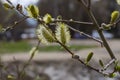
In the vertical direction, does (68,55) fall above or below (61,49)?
below

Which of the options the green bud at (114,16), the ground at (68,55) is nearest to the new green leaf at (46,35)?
the green bud at (114,16)

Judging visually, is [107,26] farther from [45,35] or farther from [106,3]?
[106,3]

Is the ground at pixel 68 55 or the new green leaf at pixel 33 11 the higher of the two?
the new green leaf at pixel 33 11

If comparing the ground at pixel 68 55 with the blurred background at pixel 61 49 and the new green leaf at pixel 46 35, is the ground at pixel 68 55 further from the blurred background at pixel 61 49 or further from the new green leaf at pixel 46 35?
the new green leaf at pixel 46 35

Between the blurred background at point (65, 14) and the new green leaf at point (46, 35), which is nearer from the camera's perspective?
the new green leaf at point (46, 35)

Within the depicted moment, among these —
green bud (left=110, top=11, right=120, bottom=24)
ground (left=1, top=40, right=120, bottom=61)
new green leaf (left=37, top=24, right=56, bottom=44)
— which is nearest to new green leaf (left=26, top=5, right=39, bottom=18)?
new green leaf (left=37, top=24, right=56, bottom=44)

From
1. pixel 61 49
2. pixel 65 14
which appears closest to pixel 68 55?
pixel 65 14

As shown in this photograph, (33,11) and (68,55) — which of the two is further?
(68,55)

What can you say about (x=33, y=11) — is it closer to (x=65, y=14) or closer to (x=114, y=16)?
(x=114, y=16)

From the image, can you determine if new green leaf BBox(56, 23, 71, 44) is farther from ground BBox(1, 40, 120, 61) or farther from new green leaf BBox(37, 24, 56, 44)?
ground BBox(1, 40, 120, 61)
